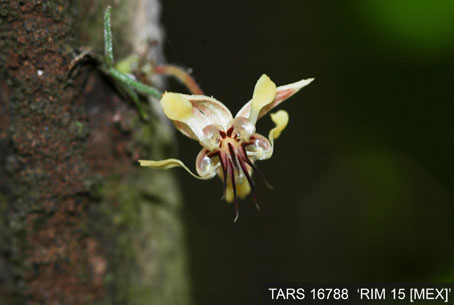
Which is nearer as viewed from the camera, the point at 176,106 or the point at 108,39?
the point at 176,106

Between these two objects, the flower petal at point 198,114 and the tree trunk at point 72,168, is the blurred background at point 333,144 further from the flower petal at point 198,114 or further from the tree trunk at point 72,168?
the flower petal at point 198,114

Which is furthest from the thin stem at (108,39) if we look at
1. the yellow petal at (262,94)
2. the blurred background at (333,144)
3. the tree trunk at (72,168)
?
the blurred background at (333,144)

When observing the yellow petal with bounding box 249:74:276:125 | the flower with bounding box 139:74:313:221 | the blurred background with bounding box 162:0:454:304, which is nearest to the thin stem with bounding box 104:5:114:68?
the flower with bounding box 139:74:313:221

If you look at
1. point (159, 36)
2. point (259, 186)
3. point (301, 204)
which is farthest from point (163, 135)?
point (301, 204)

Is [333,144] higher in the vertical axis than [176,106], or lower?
higher

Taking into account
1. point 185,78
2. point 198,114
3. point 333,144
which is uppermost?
point 333,144

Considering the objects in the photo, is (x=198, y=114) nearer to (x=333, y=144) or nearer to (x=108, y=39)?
(x=108, y=39)

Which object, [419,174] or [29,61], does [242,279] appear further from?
[29,61]

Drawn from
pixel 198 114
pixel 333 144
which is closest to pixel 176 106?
pixel 198 114
